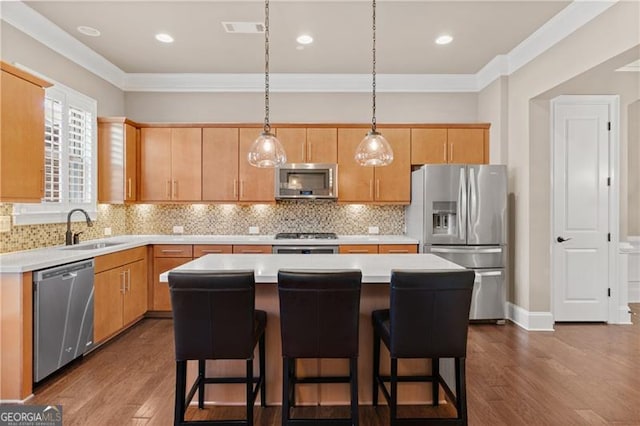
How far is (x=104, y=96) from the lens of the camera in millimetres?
4371

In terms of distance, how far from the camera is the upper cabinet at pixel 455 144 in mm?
4547

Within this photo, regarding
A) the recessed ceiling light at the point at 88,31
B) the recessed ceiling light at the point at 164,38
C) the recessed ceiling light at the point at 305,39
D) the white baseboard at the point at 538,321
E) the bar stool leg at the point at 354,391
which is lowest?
the white baseboard at the point at 538,321

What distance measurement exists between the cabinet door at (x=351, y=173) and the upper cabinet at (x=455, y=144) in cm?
71

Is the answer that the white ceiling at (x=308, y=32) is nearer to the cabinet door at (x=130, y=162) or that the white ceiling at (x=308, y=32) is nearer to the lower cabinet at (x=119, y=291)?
the cabinet door at (x=130, y=162)

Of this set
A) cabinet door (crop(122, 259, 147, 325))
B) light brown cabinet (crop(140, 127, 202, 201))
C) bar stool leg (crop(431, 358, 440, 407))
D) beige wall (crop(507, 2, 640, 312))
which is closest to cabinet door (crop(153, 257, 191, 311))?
cabinet door (crop(122, 259, 147, 325))

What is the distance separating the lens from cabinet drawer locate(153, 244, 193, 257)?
14.0ft

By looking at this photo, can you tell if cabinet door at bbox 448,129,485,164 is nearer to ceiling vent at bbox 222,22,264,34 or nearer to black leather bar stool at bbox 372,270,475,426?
ceiling vent at bbox 222,22,264,34

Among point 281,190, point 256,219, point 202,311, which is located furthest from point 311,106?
point 202,311

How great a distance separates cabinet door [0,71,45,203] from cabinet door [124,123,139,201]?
137cm

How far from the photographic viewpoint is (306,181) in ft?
14.7

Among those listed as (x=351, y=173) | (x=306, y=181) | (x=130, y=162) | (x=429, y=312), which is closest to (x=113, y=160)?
(x=130, y=162)

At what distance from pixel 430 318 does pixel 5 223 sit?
3.40m

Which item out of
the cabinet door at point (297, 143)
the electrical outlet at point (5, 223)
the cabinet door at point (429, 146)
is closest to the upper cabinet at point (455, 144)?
the cabinet door at point (429, 146)

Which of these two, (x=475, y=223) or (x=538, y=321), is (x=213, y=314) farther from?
(x=538, y=321)
